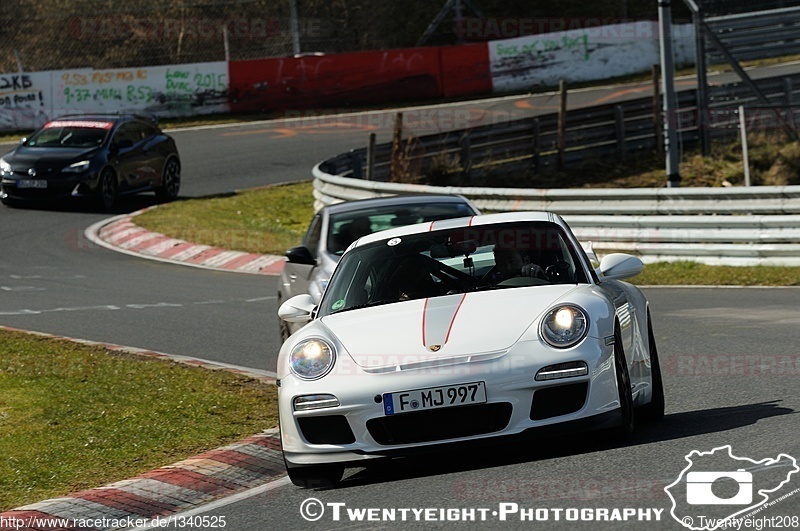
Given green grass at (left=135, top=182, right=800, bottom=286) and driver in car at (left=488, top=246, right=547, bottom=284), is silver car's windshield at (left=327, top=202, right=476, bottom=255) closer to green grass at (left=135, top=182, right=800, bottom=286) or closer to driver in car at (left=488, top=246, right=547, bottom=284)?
driver in car at (left=488, top=246, right=547, bottom=284)

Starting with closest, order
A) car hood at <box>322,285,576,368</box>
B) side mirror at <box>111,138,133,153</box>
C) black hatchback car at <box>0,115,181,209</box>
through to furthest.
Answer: car hood at <box>322,285,576,368</box>
black hatchback car at <box>0,115,181,209</box>
side mirror at <box>111,138,133,153</box>

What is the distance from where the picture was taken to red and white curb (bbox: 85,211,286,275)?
19.4m

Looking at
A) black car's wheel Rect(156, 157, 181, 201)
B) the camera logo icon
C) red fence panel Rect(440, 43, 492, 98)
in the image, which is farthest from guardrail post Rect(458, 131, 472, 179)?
the camera logo icon

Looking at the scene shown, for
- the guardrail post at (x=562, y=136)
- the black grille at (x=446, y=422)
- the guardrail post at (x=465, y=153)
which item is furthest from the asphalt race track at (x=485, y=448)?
the guardrail post at (x=562, y=136)

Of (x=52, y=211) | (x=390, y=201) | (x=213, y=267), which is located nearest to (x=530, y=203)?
(x=213, y=267)

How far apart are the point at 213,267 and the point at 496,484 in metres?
13.8

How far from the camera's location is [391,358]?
6781mm

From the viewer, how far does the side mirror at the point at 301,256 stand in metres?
11.8

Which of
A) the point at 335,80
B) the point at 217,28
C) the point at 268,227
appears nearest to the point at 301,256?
the point at 268,227

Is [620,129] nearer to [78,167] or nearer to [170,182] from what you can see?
[170,182]

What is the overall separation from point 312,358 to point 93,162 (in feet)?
58.6

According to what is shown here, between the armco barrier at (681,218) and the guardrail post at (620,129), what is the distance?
31.4ft

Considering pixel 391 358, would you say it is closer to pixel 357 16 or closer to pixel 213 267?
pixel 213 267

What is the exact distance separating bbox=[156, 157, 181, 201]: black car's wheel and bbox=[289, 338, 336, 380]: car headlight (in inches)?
766
